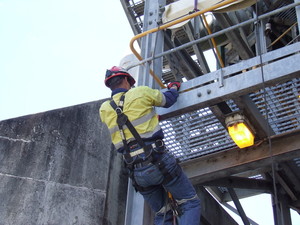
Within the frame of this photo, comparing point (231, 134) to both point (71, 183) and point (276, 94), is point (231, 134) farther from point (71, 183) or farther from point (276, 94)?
point (71, 183)

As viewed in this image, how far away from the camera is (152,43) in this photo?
265 inches

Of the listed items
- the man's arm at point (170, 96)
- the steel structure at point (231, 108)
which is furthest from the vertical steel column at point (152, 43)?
the man's arm at point (170, 96)

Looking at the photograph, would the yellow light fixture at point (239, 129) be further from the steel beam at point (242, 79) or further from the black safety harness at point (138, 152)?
the black safety harness at point (138, 152)

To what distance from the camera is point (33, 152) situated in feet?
23.5

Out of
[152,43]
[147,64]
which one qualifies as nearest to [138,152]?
[147,64]

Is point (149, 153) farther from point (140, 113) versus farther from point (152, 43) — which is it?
point (152, 43)

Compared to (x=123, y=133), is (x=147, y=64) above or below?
above

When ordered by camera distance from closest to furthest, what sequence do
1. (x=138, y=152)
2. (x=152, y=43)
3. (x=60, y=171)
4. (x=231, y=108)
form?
(x=138, y=152)
(x=231, y=108)
(x=152, y=43)
(x=60, y=171)

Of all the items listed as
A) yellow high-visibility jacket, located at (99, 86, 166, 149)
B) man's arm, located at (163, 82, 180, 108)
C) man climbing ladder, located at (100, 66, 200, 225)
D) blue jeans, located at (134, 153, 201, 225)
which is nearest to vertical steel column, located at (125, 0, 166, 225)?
man climbing ladder, located at (100, 66, 200, 225)

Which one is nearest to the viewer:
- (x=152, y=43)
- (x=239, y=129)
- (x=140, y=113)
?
(x=140, y=113)

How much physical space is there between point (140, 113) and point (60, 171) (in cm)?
233

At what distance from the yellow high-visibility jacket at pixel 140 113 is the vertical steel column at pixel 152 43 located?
36.5 inches

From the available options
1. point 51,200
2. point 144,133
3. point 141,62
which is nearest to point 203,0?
point 141,62

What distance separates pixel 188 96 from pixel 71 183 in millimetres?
2494
